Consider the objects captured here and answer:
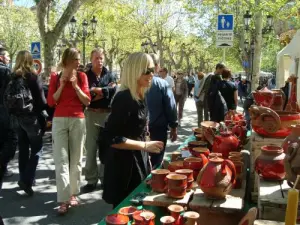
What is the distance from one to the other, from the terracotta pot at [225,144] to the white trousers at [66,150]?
171cm

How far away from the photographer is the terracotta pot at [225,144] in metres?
2.92

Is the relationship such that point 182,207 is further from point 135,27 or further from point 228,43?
point 135,27

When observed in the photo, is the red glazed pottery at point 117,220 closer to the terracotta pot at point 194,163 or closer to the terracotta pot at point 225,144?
the terracotta pot at point 194,163

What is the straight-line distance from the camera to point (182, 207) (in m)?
2.02

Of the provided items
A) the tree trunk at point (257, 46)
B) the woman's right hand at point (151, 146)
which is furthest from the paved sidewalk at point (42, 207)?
the tree trunk at point (257, 46)

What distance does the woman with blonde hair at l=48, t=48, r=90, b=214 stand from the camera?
4012 millimetres

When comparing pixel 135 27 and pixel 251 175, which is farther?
pixel 135 27

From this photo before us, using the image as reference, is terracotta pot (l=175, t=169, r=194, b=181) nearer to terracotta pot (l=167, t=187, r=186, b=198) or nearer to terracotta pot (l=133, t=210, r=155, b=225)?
terracotta pot (l=167, t=187, r=186, b=198)

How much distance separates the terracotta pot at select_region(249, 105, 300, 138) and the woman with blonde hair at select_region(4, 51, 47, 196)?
8.98ft

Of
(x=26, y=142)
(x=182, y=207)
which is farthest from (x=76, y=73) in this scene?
(x=182, y=207)

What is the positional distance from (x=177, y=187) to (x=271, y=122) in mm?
832

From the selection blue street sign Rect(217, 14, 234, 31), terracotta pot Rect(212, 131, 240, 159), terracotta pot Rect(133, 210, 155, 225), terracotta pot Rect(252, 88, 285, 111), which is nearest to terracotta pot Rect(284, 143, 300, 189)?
terracotta pot Rect(133, 210, 155, 225)

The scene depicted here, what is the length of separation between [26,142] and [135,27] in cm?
3407

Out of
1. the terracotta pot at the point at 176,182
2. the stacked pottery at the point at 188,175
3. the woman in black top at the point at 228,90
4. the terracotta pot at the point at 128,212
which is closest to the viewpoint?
the terracotta pot at the point at 128,212
